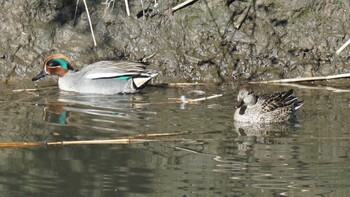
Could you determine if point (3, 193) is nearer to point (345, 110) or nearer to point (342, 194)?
point (342, 194)

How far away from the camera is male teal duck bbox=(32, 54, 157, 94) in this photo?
40.5 ft

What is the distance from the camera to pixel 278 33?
1301 centimetres

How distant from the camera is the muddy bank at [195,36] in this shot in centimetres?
1270

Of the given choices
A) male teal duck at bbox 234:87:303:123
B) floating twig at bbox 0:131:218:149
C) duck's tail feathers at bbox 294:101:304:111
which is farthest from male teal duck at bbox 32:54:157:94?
floating twig at bbox 0:131:218:149

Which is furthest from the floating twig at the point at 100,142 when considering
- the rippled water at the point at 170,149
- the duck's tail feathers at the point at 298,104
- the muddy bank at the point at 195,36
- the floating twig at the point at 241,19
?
the floating twig at the point at 241,19

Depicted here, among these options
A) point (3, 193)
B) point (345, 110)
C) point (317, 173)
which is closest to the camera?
point (3, 193)

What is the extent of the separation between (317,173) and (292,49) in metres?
4.88

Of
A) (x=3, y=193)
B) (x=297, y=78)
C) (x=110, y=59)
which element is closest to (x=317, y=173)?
(x=3, y=193)

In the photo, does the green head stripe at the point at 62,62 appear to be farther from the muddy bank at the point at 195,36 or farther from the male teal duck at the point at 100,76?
the muddy bank at the point at 195,36

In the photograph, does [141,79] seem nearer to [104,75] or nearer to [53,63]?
[104,75]

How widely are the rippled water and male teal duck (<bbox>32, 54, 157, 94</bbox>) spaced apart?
13.1 inches

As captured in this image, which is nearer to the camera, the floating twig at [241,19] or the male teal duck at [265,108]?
the male teal duck at [265,108]

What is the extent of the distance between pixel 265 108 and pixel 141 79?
2052 mm

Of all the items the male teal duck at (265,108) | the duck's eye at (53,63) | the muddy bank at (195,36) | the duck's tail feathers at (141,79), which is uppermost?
the muddy bank at (195,36)
